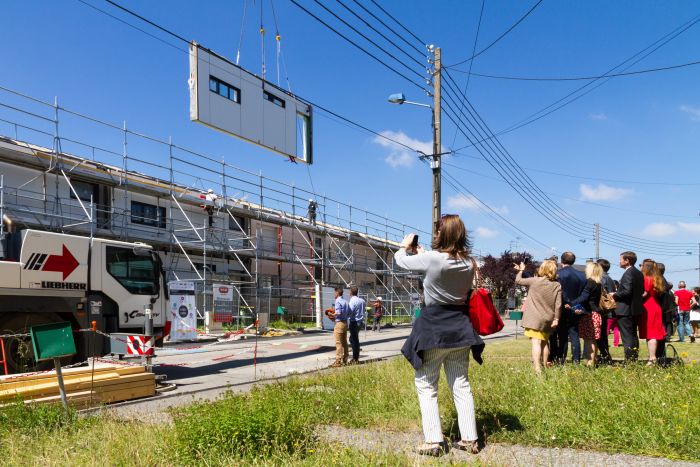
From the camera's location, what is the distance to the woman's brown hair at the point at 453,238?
4.64 metres

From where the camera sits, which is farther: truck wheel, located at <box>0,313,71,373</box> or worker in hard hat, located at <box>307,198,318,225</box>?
worker in hard hat, located at <box>307,198,318,225</box>

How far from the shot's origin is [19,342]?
32.2 ft

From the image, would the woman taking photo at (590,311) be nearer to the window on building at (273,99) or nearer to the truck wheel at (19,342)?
the truck wheel at (19,342)

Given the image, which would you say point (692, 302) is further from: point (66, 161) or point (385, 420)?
point (66, 161)

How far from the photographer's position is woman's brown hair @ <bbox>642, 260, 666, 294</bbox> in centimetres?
858

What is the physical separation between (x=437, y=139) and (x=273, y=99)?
5.00 m

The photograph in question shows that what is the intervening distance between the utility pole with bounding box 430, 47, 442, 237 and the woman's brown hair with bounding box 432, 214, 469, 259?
37.3ft

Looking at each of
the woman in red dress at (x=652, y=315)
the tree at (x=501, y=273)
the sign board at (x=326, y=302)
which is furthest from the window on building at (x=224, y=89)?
the tree at (x=501, y=273)

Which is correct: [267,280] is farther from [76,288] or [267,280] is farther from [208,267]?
[76,288]

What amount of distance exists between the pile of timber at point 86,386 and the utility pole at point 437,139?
367 inches

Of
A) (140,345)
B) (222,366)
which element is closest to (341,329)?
(222,366)

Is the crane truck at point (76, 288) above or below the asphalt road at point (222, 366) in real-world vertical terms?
above

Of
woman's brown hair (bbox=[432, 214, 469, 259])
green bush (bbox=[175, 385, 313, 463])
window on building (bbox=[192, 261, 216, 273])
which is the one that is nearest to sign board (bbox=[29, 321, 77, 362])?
green bush (bbox=[175, 385, 313, 463])

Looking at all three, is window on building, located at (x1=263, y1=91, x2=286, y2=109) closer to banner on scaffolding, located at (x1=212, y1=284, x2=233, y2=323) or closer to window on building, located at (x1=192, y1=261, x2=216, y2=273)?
banner on scaffolding, located at (x1=212, y1=284, x2=233, y2=323)
